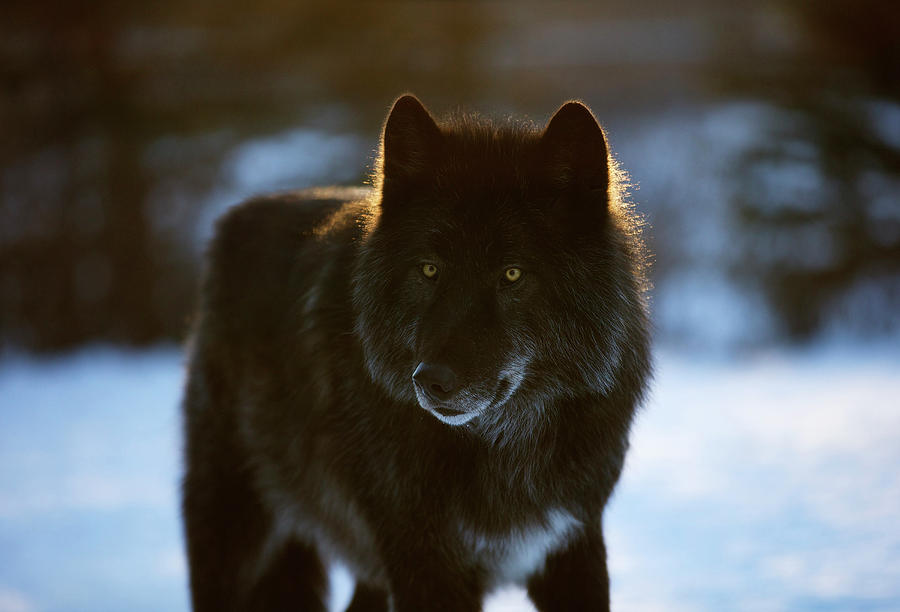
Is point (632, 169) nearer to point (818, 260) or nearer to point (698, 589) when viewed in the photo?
point (818, 260)

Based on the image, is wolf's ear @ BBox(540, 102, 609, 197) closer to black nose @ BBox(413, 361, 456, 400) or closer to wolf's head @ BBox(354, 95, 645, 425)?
wolf's head @ BBox(354, 95, 645, 425)

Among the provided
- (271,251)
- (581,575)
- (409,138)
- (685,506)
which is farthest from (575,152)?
(685,506)

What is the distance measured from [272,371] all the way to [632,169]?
25.0 feet

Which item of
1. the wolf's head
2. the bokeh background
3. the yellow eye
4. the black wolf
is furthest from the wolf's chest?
the bokeh background

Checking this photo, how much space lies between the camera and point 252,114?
11617mm

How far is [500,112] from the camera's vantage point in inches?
250

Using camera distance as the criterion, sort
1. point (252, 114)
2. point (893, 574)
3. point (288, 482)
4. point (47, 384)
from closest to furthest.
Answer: point (288, 482) < point (893, 574) < point (47, 384) < point (252, 114)

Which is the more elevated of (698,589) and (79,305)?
(698,589)

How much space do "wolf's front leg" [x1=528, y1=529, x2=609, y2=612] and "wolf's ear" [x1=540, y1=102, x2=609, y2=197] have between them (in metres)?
1.24

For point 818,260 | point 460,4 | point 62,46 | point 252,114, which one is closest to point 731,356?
point 818,260

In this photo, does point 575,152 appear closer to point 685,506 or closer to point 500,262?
point 500,262

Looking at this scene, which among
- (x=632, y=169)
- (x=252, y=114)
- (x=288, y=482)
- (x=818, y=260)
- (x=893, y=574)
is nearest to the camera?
(x=288, y=482)

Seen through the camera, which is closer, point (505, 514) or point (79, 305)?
point (505, 514)

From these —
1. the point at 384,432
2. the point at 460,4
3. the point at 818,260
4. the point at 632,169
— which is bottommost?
the point at 818,260
